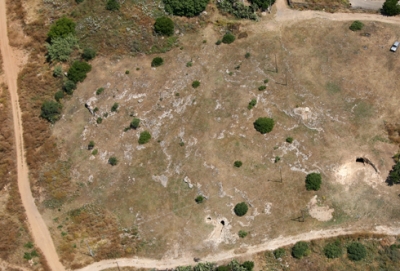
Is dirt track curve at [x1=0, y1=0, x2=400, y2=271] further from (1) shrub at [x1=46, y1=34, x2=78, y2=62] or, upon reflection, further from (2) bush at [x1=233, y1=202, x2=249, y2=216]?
(1) shrub at [x1=46, y1=34, x2=78, y2=62]

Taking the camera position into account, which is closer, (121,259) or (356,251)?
(356,251)

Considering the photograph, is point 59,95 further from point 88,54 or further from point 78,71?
point 88,54

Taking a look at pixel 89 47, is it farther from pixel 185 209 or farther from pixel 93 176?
pixel 185 209

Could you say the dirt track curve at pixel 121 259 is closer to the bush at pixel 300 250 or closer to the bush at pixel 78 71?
the bush at pixel 300 250

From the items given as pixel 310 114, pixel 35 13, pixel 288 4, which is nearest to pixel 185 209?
pixel 310 114

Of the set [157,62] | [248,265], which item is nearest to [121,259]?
[248,265]

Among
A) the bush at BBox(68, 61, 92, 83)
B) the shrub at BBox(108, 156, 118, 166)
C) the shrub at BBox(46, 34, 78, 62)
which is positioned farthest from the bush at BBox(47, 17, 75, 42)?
the shrub at BBox(108, 156, 118, 166)

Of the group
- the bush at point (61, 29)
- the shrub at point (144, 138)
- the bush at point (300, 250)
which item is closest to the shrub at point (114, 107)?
the shrub at point (144, 138)
